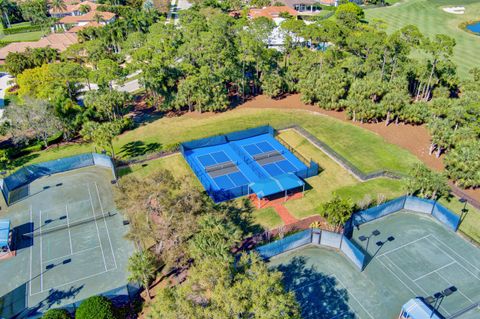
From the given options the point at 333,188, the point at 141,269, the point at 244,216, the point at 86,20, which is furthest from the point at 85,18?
the point at 141,269

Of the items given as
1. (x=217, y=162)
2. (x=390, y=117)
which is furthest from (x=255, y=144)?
(x=390, y=117)

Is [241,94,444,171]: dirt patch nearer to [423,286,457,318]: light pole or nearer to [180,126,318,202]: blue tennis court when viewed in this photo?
[180,126,318,202]: blue tennis court

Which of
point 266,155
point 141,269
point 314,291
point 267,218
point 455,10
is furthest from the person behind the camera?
point 455,10

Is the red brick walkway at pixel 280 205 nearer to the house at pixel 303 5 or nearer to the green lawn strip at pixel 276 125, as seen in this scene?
the green lawn strip at pixel 276 125

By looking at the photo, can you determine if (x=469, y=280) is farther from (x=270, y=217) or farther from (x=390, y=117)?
(x=390, y=117)

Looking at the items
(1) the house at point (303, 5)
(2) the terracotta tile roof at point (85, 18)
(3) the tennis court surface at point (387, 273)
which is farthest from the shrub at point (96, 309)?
(1) the house at point (303, 5)

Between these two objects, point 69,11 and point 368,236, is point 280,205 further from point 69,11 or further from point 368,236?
point 69,11
